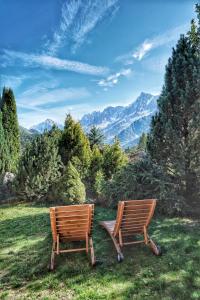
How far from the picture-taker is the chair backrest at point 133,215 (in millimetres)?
5625

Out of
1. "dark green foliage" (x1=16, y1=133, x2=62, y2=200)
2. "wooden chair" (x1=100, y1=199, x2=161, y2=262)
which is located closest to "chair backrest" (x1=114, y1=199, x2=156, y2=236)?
"wooden chair" (x1=100, y1=199, x2=161, y2=262)

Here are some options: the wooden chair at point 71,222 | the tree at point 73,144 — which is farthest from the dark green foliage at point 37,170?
the wooden chair at point 71,222

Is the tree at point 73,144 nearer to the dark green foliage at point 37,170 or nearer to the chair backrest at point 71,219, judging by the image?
the dark green foliage at point 37,170

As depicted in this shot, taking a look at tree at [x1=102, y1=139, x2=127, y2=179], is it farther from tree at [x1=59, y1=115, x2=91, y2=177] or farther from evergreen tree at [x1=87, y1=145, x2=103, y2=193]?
tree at [x1=59, y1=115, x2=91, y2=177]

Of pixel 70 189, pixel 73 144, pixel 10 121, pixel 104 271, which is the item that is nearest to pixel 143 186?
pixel 70 189

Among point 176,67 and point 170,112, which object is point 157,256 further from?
point 176,67

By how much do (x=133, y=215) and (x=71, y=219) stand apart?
1329 mm

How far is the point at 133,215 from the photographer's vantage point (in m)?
5.74

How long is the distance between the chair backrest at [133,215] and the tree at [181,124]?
13.4 feet

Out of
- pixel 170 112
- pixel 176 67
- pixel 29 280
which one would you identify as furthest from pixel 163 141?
pixel 29 280

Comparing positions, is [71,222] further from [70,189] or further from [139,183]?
[70,189]

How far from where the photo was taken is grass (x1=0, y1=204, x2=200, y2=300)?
4.31m

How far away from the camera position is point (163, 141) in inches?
414

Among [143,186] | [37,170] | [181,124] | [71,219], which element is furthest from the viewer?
[37,170]
